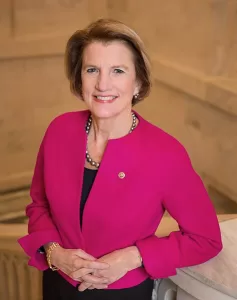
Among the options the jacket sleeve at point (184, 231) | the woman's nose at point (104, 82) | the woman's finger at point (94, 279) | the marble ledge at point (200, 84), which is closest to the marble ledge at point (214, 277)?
the jacket sleeve at point (184, 231)

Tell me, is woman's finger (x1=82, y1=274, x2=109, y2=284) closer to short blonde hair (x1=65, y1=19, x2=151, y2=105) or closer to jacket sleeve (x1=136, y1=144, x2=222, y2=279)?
jacket sleeve (x1=136, y1=144, x2=222, y2=279)

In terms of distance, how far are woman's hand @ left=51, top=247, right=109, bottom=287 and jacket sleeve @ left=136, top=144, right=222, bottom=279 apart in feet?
0.29

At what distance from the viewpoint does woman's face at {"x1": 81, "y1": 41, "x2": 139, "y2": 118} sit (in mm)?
933

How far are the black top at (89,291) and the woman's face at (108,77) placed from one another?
14 centimetres

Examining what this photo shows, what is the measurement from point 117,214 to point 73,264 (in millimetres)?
128

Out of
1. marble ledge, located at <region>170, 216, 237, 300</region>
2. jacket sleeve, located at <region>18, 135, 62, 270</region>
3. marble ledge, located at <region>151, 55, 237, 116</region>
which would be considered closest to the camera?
marble ledge, located at <region>170, 216, 237, 300</region>

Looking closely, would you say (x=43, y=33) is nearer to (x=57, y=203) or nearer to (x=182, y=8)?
(x=182, y=8)

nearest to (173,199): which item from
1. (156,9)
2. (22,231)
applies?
(22,231)

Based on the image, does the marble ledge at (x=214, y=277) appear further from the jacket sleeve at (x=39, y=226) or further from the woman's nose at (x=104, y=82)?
the woman's nose at (x=104, y=82)

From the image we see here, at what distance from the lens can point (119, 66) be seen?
938 mm

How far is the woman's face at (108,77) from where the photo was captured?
0.93 m

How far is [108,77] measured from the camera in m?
0.93

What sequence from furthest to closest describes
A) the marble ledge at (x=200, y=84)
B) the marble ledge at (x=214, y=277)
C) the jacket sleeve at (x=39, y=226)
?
the marble ledge at (x=200, y=84) < the jacket sleeve at (x=39, y=226) < the marble ledge at (x=214, y=277)

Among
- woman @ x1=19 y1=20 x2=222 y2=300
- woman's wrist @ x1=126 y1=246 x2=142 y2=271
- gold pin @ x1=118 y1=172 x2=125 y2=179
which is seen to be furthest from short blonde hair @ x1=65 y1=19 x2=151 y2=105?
woman's wrist @ x1=126 y1=246 x2=142 y2=271
